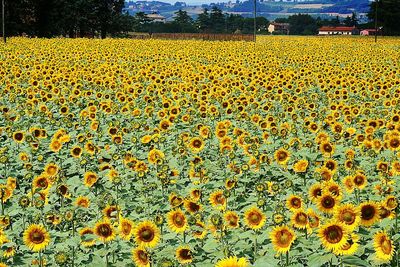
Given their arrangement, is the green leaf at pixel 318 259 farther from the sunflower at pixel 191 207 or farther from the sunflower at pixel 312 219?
the sunflower at pixel 191 207

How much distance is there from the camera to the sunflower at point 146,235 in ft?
12.1

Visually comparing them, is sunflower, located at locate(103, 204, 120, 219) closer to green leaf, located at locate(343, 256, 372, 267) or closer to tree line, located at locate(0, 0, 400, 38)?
green leaf, located at locate(343, 256, 372, 267)

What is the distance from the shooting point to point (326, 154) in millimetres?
6340

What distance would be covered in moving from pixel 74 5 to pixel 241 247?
6024 centimetres

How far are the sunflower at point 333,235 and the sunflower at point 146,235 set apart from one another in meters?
1.05

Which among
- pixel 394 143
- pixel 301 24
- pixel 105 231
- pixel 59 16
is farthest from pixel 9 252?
pixel 301 24

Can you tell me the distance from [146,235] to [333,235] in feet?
3.84

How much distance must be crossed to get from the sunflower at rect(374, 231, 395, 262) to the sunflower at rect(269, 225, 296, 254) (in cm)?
50

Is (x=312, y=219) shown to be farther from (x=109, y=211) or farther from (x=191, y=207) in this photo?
(x=109, y=211)

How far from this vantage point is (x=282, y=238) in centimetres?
358

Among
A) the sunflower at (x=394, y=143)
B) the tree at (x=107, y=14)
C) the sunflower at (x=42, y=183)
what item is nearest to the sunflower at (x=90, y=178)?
the sunflower at (x=42, y=183)

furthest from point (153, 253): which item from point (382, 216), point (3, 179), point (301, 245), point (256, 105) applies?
point (256, 105)

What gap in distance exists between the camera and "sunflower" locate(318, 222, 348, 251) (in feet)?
10.8

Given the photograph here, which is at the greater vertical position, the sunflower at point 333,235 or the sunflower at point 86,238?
the sunflower at point 333,235
